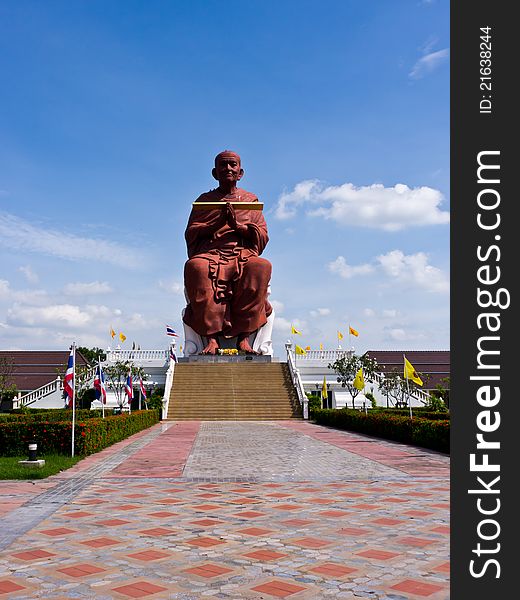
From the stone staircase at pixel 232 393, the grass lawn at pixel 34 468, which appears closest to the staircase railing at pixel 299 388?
the stone staircase at pixel 232 393

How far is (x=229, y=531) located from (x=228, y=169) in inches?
1082

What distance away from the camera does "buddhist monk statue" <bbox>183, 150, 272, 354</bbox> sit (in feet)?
96.4

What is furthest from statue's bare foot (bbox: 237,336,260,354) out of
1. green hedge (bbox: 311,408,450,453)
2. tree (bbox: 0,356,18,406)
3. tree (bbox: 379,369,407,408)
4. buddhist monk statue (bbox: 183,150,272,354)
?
tree (bbox: 0,356,18,406)

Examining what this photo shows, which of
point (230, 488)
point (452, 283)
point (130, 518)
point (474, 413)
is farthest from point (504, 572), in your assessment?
point (230, 488)

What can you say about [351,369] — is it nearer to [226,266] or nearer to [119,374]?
[226,266]

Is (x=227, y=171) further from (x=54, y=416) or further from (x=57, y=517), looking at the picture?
(x=57, y=517)

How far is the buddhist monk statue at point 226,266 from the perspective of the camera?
2938 centimetres

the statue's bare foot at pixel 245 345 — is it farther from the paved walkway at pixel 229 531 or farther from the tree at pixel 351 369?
the paved walkway at pixel 229 531

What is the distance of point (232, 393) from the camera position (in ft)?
80.6

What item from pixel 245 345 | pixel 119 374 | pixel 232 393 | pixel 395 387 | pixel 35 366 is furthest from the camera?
pixel 35 366

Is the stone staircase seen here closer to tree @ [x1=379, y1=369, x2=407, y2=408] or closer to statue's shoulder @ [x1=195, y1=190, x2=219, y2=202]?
tree @ [x1=379, y1=369, x2=407, y2=408]

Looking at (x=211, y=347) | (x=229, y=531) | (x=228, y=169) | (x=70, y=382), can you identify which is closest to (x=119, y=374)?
(x=211, y=347)

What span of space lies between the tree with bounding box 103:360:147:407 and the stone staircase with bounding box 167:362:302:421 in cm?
323

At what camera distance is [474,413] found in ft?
9.33
